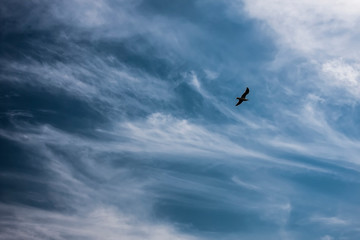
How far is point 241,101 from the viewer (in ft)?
215
